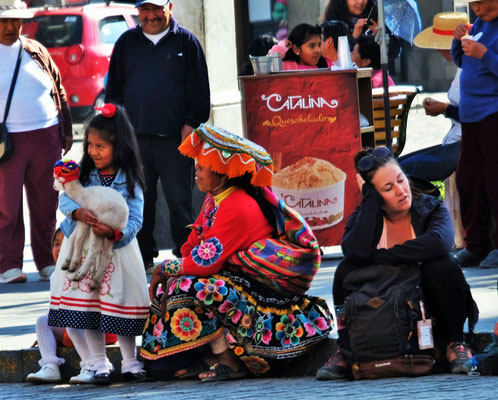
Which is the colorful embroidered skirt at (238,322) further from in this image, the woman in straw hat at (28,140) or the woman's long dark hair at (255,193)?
the woman in straw hat at (28,140)

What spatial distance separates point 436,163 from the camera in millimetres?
9336

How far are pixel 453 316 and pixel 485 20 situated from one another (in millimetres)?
3003

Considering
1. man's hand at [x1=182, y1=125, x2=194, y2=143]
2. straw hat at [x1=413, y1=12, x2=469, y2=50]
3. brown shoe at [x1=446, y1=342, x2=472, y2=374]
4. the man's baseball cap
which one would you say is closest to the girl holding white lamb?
brown shoe at [x1=446, y1=342, x2=472, y2=374]

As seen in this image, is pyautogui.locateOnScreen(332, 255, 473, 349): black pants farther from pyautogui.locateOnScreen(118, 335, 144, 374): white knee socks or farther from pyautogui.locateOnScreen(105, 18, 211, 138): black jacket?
pyautogui.locateOnScreen(105, 18, 211, 138): black jacket

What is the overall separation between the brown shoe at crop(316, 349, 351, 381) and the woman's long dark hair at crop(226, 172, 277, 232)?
2.47 ft

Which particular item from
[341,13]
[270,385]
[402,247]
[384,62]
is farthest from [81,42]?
[402,247]

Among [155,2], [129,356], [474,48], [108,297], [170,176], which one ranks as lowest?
[129,356]

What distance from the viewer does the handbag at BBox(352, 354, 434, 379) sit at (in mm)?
5676

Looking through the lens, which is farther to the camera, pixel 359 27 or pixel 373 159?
pixel 359 27

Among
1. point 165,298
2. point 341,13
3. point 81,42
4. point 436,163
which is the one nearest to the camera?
point 165,298

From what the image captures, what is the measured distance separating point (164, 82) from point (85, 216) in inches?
105

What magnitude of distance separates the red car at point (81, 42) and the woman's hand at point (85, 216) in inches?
509

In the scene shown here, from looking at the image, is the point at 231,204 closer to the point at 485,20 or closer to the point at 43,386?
the point at 43,386

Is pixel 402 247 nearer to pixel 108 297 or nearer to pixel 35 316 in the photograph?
pixel 108 297
